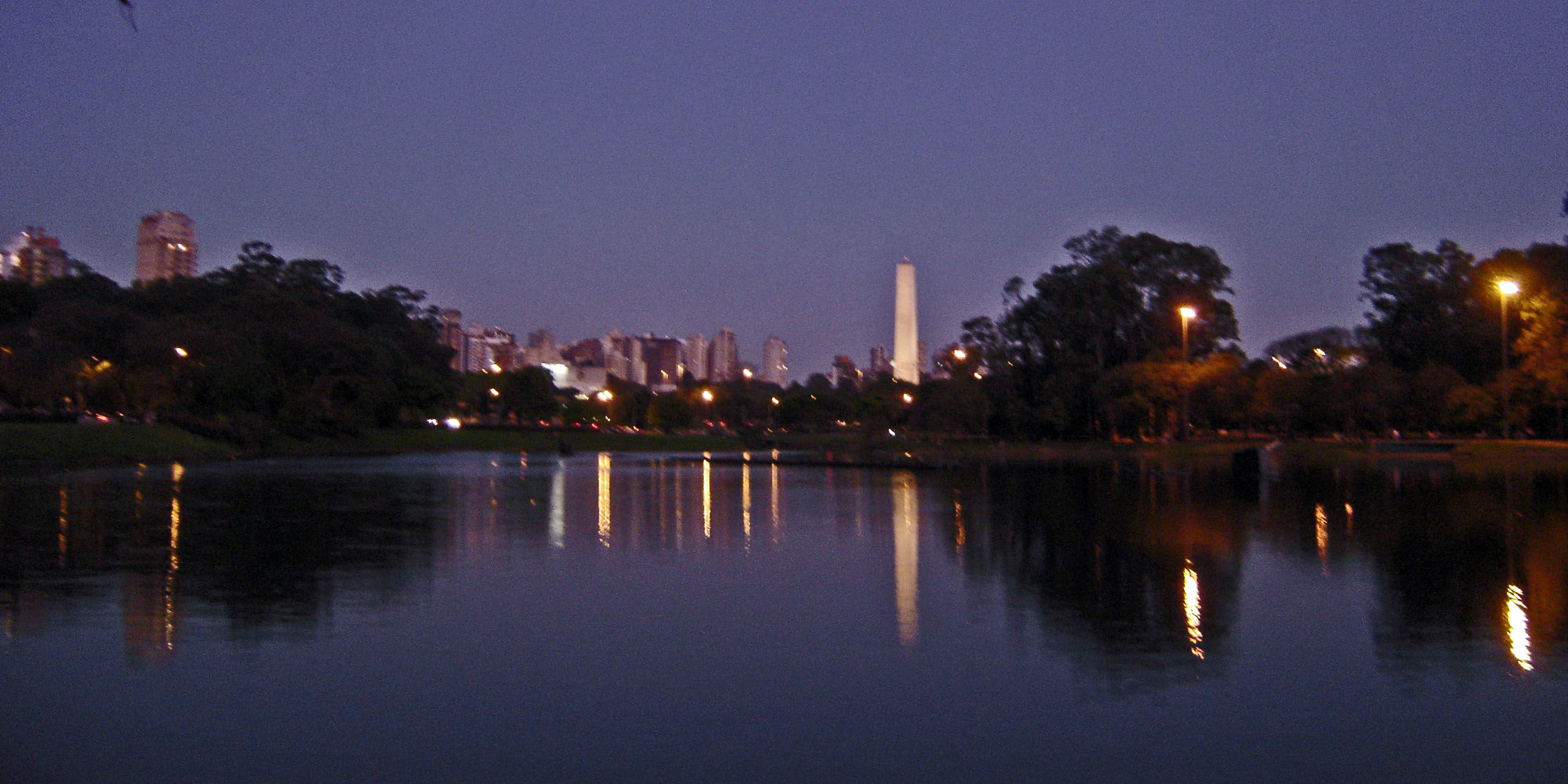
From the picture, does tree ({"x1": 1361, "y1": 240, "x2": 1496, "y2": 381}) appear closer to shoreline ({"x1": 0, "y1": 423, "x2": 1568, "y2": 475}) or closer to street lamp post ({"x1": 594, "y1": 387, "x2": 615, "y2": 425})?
shoreline ({"x1": 0, "y1": 423, "x2": 1568, "y2": 475})

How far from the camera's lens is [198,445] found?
137ft

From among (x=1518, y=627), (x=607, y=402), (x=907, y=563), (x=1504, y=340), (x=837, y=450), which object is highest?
(x=607, y=402)

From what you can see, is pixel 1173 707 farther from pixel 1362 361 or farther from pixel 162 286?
pixel 162 286

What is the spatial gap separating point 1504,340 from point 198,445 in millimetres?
44694

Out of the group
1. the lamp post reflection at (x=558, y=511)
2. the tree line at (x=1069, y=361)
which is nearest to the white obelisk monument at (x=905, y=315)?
the tree line at (x=1069, y=361)

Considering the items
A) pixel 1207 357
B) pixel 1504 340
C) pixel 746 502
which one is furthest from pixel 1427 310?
pixel 746 502

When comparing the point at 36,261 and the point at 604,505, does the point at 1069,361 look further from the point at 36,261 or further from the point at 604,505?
the point at 36,261

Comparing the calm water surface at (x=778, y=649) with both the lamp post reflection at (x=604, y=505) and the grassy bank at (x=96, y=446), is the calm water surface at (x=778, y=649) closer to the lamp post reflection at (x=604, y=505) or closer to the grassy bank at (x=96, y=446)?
the lamp post reflection at (x=604, y=505)

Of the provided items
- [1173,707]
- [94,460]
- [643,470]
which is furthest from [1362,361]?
[1173,707]

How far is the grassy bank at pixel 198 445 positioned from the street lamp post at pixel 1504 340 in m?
36.0

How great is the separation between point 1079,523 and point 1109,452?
33114 millimetres

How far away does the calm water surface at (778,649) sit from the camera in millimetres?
5941

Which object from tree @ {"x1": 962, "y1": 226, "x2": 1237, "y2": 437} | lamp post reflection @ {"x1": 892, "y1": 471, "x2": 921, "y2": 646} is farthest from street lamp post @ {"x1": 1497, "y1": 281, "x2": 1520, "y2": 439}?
lamp post reflection @ {"x1": 892, "y1": 471, "x2": 921, "y2": 646}

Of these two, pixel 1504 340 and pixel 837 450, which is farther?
pixel 837 450
